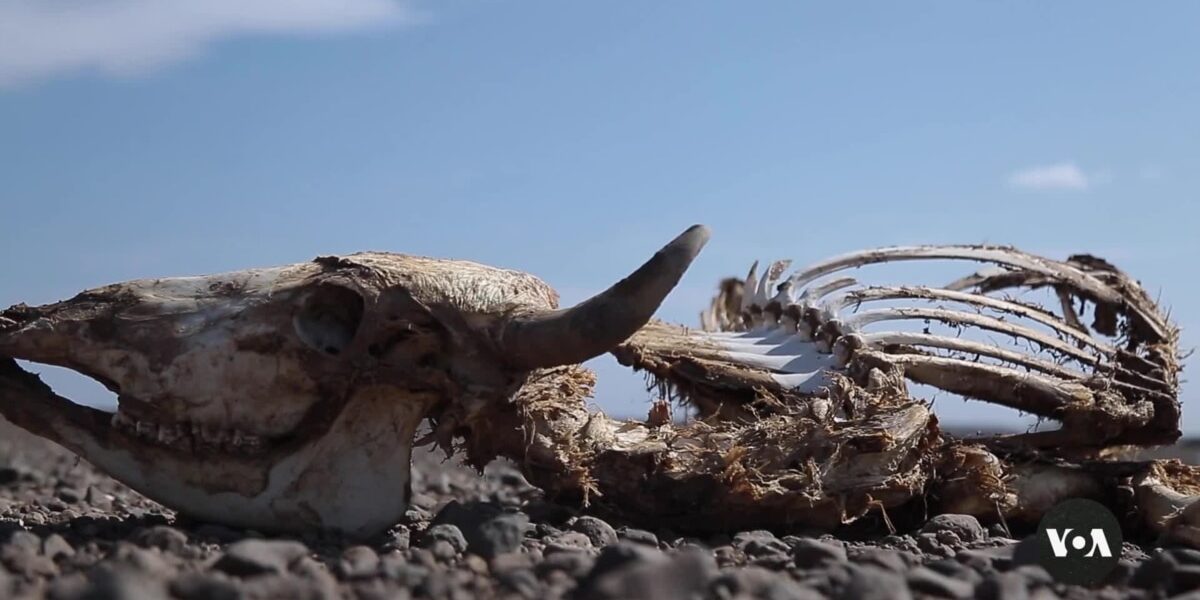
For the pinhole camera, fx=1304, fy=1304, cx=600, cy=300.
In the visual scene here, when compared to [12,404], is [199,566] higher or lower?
lower

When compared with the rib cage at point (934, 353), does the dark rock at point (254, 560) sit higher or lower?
lower

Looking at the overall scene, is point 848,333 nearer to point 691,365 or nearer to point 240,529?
point 691,365

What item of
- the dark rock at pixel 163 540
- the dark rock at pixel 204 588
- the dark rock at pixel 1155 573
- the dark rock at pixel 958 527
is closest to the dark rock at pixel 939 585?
the dark rock at pixel 1155 573

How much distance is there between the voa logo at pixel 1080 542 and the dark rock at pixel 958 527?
4.32 ft

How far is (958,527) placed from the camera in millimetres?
5137

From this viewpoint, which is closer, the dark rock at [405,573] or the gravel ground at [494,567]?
the gravel ground at [494,567]

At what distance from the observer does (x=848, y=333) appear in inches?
245

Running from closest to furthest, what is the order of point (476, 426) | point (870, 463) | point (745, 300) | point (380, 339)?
point (380, 339)
point (476, 426)
point (870, 463)
point (745, 300)

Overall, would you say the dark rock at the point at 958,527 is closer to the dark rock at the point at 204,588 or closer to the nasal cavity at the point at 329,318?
the nasal cavity at the point at 329,318

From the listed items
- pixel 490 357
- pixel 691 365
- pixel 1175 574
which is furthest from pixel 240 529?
pixel 1175 574

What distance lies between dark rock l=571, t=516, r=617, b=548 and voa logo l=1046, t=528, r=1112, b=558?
1522mm

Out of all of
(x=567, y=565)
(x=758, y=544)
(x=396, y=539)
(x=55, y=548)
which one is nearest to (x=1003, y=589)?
(x=567, y=565)

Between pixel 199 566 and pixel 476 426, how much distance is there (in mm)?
1770

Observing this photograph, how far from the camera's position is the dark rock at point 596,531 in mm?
4570
